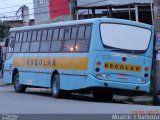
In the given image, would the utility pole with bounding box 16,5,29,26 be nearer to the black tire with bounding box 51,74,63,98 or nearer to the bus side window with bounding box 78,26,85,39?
the black tire with bounding box 51,74,63,98

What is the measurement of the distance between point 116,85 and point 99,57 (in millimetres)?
1205

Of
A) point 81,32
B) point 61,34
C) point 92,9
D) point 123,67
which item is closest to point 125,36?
point 123,67

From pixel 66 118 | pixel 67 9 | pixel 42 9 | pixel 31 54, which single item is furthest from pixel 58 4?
pixel 66 118

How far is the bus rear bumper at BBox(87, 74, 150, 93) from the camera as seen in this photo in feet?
67.3

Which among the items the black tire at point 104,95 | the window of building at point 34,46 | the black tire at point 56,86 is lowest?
the black tire at point 104,95

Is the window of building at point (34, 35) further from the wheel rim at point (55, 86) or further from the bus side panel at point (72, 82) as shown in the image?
the bus side panel at point (72, 82)

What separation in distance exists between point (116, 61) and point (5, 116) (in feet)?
31.4

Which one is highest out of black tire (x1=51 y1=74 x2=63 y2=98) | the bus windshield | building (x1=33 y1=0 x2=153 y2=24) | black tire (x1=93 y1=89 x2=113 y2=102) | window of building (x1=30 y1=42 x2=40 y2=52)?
building (x1=33 y1=0 x2=153 y2=24)

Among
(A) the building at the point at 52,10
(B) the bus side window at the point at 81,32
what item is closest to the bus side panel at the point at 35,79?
(B) the bus side window at the point at 81,32

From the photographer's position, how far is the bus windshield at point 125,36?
20828 millimetres

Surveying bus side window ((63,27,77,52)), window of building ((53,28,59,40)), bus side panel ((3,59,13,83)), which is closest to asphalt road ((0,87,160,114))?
bus side window ((63,27,77,52))

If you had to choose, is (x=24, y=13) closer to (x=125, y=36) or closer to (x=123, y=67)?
(x=125, y=36)

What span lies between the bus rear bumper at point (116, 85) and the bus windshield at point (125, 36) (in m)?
1.29

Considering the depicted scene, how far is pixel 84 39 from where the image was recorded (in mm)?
21484
